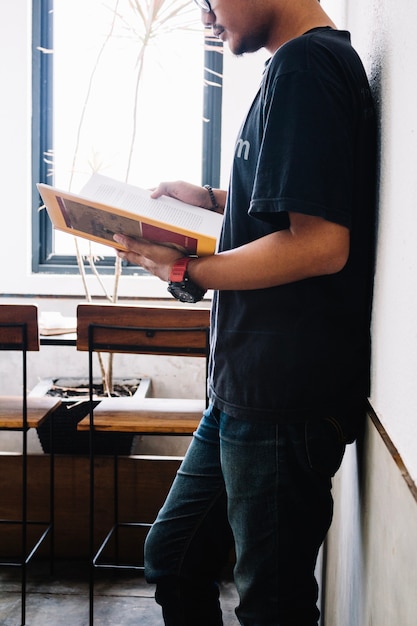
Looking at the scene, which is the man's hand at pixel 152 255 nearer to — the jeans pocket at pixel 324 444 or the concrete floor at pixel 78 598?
the jeans pocket at pixel 324 444

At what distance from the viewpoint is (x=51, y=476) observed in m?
2.29

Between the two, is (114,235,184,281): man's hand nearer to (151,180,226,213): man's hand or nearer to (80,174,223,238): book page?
(80,174,223,238): book page

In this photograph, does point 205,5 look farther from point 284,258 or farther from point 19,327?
point 19,327

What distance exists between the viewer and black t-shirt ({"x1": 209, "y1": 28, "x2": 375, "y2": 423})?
91cm

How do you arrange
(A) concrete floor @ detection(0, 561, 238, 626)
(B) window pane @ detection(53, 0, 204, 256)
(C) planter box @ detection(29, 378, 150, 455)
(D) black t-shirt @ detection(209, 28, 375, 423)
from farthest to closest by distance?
(B) window pane @ detection(53, 0, 204, 256) → (C) planter box @ detection(29, 378, 150, 455) → (A) concrete floor @ detection(0, 561, 238, 626) → (D) black t-shirt @ detection(209, 28, 375, 423)

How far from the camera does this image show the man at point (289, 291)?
916 millimetres

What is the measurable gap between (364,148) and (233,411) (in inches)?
16.5

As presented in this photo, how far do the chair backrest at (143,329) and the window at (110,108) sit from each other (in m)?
1.37

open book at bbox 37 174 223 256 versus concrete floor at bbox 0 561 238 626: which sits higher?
open book at bbox 37 174 223 256

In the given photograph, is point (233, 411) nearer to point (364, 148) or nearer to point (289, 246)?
point (289, 246)

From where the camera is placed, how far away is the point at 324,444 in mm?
1003

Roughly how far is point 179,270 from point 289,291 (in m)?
0.17

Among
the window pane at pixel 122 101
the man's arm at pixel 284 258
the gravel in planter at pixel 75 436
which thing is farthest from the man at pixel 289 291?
the window pane at pixel 122 101

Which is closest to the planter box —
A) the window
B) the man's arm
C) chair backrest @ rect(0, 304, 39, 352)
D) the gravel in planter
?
the gravel in planter
